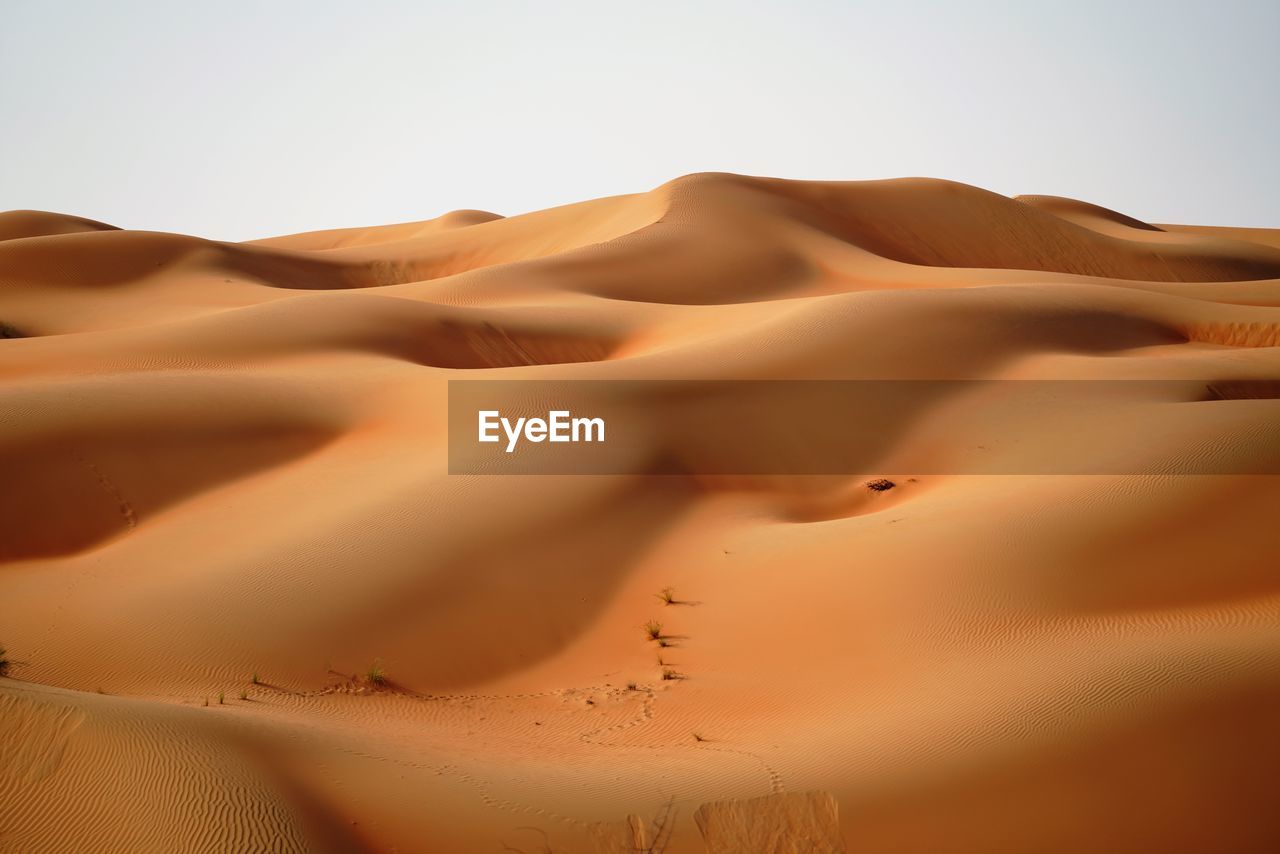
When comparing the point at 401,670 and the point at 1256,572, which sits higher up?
the point at 1256,572

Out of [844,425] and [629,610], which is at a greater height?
[844,425]

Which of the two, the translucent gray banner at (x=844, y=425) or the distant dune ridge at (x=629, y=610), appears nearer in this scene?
the distant dune ridge at (x=629, y=610)

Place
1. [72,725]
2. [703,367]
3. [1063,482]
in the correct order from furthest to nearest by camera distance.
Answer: [703,367]
[1063,482]
[72,725]

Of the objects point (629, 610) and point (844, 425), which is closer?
point (629, 610)

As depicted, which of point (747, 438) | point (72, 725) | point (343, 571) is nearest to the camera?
point (72, 725)

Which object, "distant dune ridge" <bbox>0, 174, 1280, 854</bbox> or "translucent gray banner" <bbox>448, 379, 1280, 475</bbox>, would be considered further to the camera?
"translucent gray banner" <bbox>448, 379, 1280, 475</bbox>

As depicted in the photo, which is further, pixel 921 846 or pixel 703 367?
pixel 703 367

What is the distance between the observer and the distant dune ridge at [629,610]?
19.8ft

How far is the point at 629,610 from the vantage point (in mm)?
10336

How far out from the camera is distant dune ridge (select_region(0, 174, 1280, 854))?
19.8 feet

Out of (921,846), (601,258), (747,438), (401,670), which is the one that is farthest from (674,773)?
(601,258)

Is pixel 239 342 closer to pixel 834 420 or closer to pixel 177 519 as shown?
pixel 177 519

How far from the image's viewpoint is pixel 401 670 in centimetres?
919

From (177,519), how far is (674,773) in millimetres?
7722
